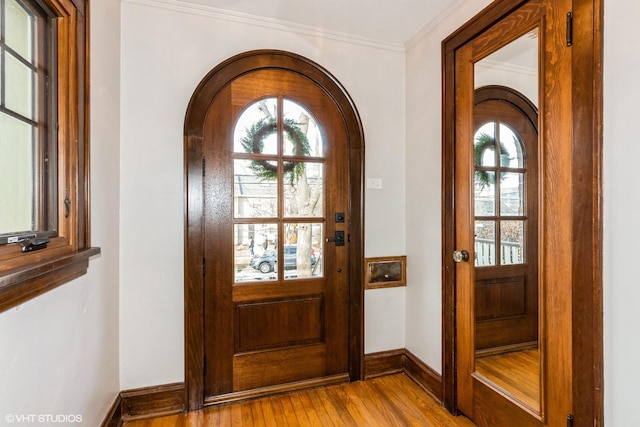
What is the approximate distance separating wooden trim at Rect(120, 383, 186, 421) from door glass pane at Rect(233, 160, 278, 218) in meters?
1.13

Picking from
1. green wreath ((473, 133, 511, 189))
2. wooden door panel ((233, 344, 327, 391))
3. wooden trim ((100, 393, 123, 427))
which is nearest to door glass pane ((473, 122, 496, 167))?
green wreath ((473, 133, 511, 189))

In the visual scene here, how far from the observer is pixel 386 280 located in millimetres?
2367

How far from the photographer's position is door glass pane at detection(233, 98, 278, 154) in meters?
2.04

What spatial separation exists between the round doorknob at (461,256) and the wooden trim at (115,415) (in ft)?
6.82

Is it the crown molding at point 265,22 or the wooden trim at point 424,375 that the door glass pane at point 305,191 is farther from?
the wooden trim at point 424,375

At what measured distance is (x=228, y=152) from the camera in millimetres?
2010

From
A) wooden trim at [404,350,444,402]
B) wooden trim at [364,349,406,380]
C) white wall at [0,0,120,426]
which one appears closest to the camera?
white wall at [0,0,120,426]

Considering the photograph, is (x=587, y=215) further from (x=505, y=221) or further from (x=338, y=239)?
(x=338, y=239)

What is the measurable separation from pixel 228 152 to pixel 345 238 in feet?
3.23

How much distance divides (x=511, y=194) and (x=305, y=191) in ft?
4.00

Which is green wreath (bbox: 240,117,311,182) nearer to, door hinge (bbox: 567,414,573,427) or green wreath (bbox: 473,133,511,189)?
green wreath (bbox: 473,133,511,189)

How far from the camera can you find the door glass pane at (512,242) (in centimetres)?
156
